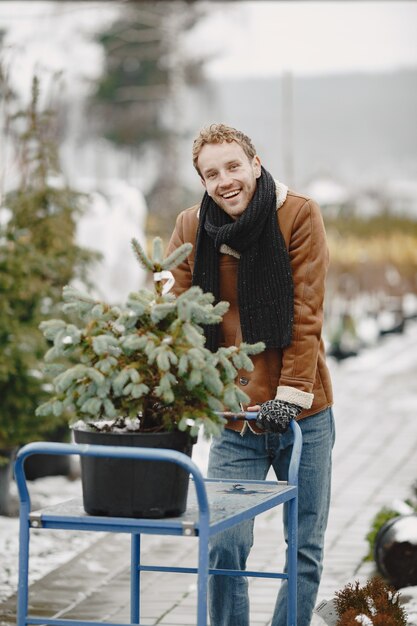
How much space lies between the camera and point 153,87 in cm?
3803

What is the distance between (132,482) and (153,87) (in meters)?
35.5

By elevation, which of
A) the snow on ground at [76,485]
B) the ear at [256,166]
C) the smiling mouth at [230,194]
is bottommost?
the snow on ground at [76,485]

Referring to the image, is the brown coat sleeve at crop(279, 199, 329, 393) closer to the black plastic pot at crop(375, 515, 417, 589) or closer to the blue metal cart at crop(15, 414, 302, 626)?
the blue metal cart at crop(15, 414, 302, 626)

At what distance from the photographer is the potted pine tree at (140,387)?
3.29 m

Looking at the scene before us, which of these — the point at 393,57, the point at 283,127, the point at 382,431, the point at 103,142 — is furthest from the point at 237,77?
the point at 382,431

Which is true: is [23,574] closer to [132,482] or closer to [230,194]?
[132,482]

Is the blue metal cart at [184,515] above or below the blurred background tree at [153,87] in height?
below

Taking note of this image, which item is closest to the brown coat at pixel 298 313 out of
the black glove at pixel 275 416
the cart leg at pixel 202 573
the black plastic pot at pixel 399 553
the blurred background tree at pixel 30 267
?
the black glove at pixel 275 416

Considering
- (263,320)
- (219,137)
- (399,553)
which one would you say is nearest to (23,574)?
(263,320)

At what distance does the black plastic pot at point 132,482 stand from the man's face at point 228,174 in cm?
98

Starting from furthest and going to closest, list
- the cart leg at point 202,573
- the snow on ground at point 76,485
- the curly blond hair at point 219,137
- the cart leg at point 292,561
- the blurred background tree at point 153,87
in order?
1. the blurred background tree at point 153,87
2. the snow on ground at point 76,485
3. the curly blond hair at point 219,137
4. the cart leg at point 292,561
5. the cart leg at point 202,573

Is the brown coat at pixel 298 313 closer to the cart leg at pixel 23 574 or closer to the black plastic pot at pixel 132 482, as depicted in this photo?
the black plastic pot at pixel 132 482

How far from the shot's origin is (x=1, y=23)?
93.4 feet

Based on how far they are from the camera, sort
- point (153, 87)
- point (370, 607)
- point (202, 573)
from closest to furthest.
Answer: point (202, 573) → point (370, 607) → point (153, 87)
